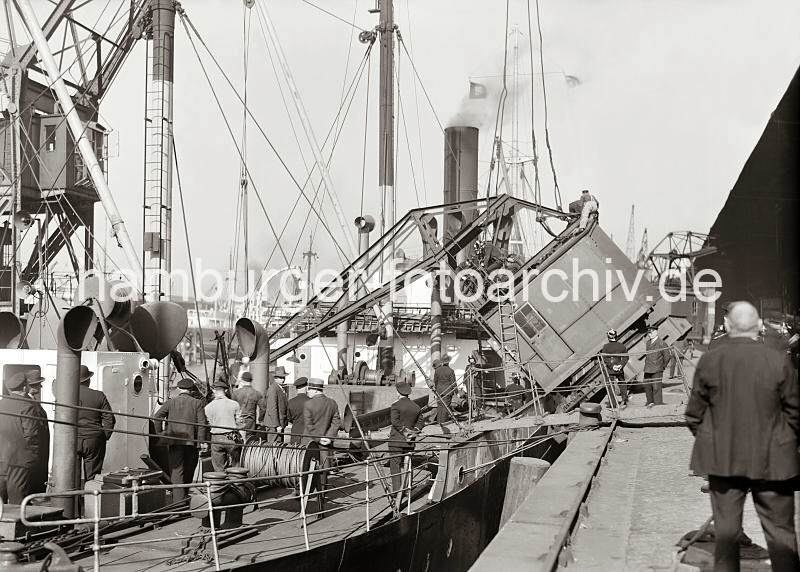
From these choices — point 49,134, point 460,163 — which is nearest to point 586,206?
point 460,163

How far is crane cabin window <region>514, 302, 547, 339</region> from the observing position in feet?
56.5

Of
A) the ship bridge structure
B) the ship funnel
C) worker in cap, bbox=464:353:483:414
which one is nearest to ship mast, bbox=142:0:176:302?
the ship bridge structure

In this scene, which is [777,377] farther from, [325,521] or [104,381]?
[104,381]

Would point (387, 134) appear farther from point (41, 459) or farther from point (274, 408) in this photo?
point (41, 459)

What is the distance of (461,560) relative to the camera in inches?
450

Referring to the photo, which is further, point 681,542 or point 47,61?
point 47,61

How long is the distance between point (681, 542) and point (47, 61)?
16.5m

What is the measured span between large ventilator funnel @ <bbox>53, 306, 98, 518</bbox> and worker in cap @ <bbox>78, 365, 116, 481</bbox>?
819 millimetres

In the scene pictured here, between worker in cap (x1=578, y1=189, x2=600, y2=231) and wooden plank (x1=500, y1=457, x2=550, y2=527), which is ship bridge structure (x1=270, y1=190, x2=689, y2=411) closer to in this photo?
worker in cap (x1=578, y1=189, x2=600, y2=231)

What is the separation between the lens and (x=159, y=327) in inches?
439

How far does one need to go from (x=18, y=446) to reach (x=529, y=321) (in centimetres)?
1244

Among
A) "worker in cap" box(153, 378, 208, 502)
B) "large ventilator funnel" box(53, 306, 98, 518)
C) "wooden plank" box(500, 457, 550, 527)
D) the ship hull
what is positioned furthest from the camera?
"worker in cap" box(153, 378, 208, 502)

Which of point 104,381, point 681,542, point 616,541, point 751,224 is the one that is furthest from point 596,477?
point 751,224

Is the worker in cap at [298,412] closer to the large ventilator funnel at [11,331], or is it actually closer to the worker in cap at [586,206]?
the large ventilator funnel at [11,331]
